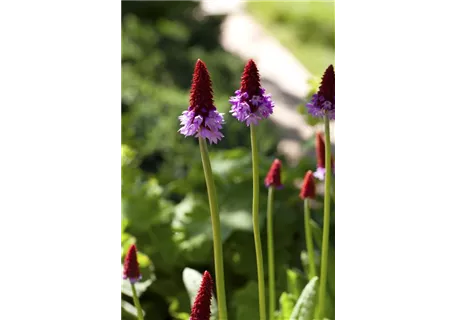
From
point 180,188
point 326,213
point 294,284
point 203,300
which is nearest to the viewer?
point 203,300

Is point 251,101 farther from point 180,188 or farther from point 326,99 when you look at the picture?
point 180,188

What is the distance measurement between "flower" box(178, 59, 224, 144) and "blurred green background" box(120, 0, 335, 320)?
0.57 meters

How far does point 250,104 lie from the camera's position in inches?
36.0

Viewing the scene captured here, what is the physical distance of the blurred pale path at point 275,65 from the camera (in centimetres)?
405

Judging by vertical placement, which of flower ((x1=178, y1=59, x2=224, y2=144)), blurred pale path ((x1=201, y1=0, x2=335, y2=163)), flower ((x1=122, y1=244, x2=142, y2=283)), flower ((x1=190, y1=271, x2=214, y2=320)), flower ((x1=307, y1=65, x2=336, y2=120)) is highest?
blurred pale path ((x1=201, y1=0, x2=335, y2=163))

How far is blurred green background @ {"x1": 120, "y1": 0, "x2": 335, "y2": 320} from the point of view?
169 centimetres

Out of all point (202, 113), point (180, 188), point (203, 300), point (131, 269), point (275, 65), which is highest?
point (275, 65)

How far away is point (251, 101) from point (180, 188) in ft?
3.93

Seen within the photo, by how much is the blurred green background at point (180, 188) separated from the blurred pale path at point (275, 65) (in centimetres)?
56

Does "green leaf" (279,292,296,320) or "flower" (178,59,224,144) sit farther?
"green leaf" (279,292,296,320)

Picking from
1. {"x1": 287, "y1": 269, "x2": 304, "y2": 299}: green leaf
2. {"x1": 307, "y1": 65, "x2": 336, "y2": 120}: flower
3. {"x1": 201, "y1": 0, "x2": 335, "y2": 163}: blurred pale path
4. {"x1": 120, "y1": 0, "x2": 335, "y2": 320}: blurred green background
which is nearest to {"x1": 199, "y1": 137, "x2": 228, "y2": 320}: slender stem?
{"x1": 307, "y1": 65, "x2": 336, "y2": 120}: flower

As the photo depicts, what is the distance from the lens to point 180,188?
6.81ft

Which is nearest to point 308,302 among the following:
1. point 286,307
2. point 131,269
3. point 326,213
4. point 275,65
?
point 286,307

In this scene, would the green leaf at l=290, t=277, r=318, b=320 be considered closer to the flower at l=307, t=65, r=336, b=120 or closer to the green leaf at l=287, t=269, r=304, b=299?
the green leaf at l=287, t=269, r=304, b=299
